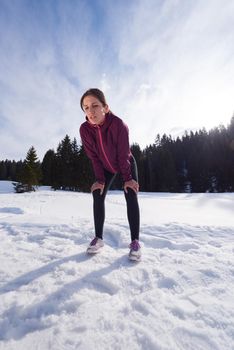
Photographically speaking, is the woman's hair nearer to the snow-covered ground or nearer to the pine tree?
the snow-covered ground

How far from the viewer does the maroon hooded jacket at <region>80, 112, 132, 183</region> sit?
3.26 m

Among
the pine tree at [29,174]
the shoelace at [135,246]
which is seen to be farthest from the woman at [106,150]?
the pine tree at [29,174]

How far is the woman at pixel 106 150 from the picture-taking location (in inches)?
125

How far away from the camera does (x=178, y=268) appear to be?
2.47 m

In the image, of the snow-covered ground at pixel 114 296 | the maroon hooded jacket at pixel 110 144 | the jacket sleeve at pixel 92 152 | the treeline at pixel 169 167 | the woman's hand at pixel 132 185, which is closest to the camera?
the snow-covered ground at pixel 114 296

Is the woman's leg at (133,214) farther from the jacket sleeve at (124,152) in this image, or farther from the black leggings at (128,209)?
the jacket sleeve at (124,152)

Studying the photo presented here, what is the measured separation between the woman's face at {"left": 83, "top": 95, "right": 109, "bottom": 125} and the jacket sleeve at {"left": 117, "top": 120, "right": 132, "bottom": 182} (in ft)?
0.97

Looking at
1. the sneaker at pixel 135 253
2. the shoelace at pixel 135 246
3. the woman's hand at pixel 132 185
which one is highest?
the woman's hand at pixel 132 185

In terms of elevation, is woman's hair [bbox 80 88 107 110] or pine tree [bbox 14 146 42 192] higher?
pine tree [bbox 14 146 42 192]

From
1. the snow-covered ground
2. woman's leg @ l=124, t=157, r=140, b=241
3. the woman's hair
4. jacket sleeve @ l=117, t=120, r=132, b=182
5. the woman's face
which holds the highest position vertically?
the woman's hair

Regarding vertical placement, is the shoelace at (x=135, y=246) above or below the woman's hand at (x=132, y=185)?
below

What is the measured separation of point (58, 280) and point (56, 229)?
189cm

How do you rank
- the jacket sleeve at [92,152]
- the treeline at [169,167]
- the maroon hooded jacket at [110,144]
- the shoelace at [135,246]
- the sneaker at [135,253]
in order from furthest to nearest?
the treeline at [169,167] → the jacket sleeve at [92,152] → the maroon hooded jacket at [110,144] → the shoelace at [135,246] → the sneaker at [135,253]

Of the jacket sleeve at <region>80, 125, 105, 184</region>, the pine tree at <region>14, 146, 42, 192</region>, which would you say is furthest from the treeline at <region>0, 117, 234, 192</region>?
the jacket sleeve at <region>80, 125, 105, 184</region>
